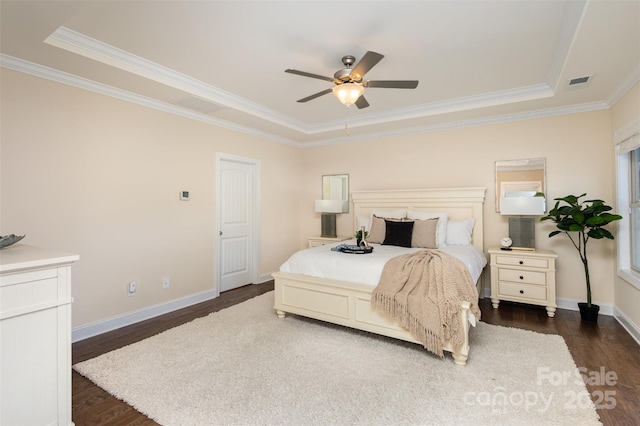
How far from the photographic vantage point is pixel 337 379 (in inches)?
88.4

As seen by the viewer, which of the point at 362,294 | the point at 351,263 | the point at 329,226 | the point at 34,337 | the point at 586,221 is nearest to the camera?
the point at 34,337

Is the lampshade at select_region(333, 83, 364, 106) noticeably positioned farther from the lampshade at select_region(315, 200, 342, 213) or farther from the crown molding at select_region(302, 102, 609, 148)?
the lampshade at select_region(315, 200, 342, 213)

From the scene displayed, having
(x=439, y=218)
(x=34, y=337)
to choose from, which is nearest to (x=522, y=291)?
(x=439, y=218)

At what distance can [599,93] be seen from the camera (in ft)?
11.0

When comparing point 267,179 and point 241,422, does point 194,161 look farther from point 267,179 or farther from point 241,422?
point 241,422

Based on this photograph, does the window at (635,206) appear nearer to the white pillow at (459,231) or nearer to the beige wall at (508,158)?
the beige wall at (508,158)

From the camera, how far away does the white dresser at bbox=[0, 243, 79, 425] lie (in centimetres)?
143

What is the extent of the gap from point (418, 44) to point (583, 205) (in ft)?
9.57

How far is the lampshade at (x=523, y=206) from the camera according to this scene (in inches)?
144

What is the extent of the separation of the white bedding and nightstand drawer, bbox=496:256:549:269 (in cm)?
31

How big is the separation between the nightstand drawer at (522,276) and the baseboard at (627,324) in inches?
29.2

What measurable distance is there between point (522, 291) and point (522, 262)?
0.35 metres

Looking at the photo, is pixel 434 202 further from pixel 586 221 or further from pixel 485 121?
pixel 586 221

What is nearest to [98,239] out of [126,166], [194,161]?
[126,166]
